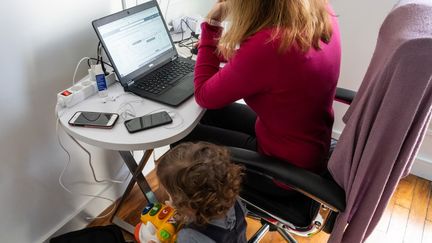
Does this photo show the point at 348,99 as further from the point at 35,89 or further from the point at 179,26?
the point at 35,89

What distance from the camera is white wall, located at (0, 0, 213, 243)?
1068mm

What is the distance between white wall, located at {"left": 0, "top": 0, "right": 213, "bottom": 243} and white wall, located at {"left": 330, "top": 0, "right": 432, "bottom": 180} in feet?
3.68

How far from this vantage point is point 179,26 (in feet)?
5.49

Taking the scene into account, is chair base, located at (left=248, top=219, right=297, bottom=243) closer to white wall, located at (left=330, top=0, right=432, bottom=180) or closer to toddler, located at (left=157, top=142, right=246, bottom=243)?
toddler, located at (left=157, top=142, right=246, bottom=243)

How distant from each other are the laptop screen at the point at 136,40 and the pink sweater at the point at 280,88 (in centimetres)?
25

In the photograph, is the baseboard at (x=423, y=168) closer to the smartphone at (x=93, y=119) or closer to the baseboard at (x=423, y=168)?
the baseboard at (x=423, y=168)

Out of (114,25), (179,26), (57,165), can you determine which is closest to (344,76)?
(179,26)

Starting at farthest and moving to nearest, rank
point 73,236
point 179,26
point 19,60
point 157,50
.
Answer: point 179,26 < point 73,236 < point 157,50 < point 19,60

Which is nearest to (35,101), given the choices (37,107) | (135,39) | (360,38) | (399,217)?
(37,107)

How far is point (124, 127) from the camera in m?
1.00

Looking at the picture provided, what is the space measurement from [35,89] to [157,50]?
45 cm

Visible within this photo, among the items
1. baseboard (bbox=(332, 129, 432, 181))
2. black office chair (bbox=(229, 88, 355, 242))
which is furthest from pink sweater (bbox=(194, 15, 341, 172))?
baseboard (bbox=(332, 129, 432, 181))

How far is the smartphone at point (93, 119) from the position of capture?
100 centimetres

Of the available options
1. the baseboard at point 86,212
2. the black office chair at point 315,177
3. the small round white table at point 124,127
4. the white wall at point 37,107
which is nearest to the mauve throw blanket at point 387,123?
the black office chair at point 315,177
